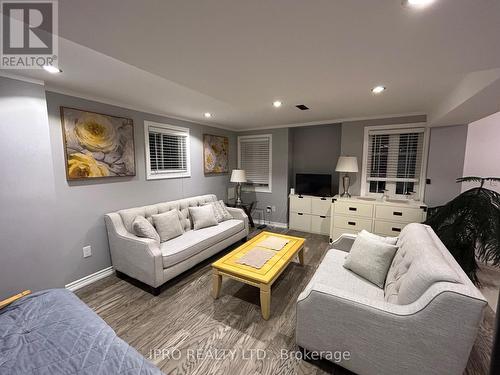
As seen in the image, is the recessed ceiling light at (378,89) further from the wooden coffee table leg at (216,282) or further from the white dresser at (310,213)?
the wooden coffee table leg at (216,282)

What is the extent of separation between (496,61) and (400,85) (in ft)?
2.38

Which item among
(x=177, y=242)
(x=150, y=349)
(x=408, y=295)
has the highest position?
(x=408, y=295)

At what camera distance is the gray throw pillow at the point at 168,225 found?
2.88 metres

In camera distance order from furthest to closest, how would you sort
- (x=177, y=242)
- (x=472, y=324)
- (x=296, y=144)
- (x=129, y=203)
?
(x=296, y=144) → (x=129, y=203) → (x=177, y=242) → (x=472, y=324)

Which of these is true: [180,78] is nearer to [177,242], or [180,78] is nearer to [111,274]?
[177,242]

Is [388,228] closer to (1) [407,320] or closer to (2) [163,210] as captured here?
(1) [407,320]

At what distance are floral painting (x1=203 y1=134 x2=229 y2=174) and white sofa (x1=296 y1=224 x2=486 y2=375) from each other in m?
3.36

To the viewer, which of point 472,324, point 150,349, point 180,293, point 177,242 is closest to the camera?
point 472,324

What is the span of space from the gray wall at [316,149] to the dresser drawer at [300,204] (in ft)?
1.85

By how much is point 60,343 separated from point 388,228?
389 cm

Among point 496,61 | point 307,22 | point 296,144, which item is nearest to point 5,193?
point 307,22

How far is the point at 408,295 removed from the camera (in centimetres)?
139

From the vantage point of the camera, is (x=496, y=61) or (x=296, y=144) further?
(x=296, y=144)

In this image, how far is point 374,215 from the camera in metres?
3.46
